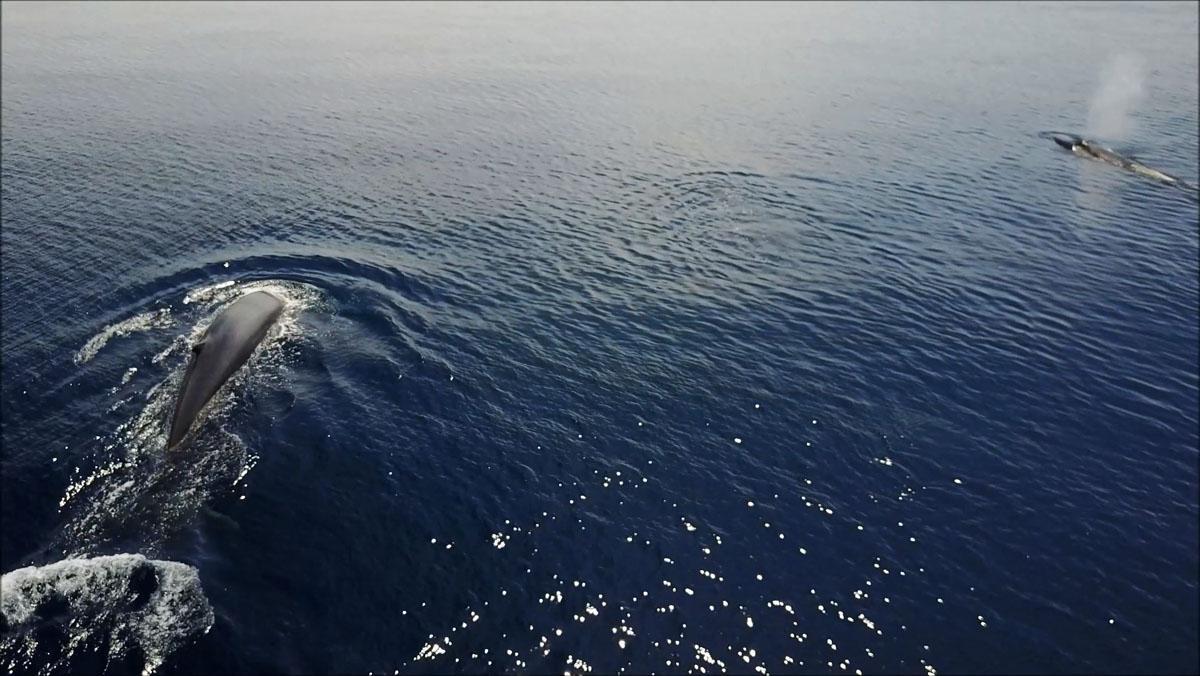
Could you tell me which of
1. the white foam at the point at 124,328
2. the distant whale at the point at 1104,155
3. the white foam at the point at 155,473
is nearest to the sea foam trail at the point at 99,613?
the white foam at the point at 155,473

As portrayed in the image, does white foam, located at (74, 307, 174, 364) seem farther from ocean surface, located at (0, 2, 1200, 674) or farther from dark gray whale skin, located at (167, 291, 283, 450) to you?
dark gray whale skin, located at (167, 291, 283, 450)

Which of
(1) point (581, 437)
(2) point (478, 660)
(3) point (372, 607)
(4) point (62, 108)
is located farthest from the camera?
(4) point (62, 108)

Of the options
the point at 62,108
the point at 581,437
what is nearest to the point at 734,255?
the point at 581,437

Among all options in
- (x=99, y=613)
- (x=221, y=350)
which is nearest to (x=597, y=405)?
(x=221, y=350)

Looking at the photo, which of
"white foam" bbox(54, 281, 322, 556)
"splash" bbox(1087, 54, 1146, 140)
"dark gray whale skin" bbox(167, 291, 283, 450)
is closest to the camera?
"white foam" bbox(54, 281, 322, 556)

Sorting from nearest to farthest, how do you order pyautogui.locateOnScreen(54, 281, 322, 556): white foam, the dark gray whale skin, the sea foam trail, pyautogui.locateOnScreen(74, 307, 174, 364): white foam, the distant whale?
the sea foam trail → pyautogui.locateOnScreen(54, 281, 322, 556): white foam → the dark gray whale skin → pyautogui.locateOnScreen(74, 307, 174, 364): white foam → the distant whale

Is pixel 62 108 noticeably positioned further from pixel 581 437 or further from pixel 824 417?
pixel 824 417

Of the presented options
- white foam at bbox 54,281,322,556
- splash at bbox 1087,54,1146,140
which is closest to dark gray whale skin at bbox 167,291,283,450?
white foam at bbox 54,281,322,556
